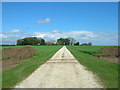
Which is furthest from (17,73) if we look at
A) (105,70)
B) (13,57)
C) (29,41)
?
(29,41)

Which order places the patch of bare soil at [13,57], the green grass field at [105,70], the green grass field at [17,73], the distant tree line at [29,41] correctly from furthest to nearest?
the distant tree line at [29,41], the patch of bare soil at [13,57], the green grass field at [17,73], the green grass field at [105,70]

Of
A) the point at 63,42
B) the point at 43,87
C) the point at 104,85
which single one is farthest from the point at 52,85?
the point at 63,42

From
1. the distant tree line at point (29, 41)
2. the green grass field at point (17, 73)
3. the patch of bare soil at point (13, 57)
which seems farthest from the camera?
the distant tree line at point (29, 41)

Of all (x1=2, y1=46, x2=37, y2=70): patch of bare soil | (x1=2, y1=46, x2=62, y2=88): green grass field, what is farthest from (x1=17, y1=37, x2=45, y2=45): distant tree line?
(x1=2, y1=46, x2=62, y2=88): green grass field

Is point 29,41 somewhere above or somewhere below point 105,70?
above

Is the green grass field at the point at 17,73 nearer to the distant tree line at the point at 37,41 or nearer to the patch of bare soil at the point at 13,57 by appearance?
the patch of bare soil at the point at 13,57

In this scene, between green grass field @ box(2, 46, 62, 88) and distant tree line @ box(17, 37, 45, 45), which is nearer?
green grass field @ box(2, 46, 62, 88)

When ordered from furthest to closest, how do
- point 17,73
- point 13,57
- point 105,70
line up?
point 13,57
point 105,70
point 17,73

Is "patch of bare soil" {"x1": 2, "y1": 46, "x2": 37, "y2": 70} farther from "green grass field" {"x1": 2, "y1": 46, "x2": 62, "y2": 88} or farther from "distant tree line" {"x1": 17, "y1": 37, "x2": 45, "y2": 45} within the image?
"distant tree line" {"x1": 17, "y1": 37, "x2": 45, "y2": 45}

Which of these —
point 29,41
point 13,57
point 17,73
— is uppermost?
point 29,41

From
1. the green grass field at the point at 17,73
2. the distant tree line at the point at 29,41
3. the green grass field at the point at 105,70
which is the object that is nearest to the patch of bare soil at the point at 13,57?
the green grass field at the point at 17,73

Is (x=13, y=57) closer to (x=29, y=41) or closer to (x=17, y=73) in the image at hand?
(x=17, y=73)

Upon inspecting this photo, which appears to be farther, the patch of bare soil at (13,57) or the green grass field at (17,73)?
the patch of bare soil at (13,57)

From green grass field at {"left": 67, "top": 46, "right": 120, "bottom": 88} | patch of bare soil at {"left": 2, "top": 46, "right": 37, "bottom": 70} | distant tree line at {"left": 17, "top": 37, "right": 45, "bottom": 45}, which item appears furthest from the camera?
distant tree line at {"left": 17, "top": 37, "right": 45, "bottom": 45}
